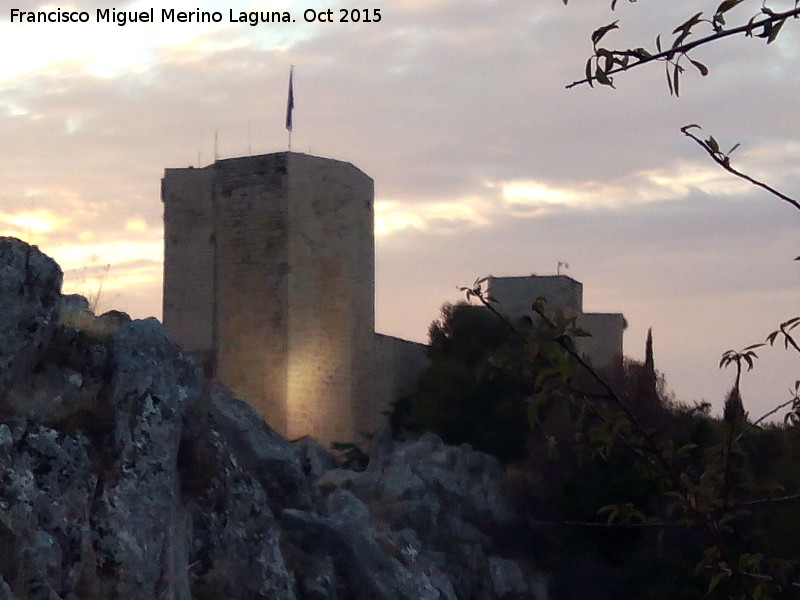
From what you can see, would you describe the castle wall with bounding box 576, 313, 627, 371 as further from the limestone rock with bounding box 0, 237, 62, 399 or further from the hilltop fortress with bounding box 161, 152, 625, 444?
the limestone rock with bounding box 0, 237, 62, 399

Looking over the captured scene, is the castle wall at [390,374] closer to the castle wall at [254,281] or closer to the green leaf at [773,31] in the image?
the castle wall at [254,281]

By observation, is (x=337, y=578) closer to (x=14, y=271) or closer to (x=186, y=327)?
(x=14, y=271)

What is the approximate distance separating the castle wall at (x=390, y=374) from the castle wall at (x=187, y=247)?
3856mm

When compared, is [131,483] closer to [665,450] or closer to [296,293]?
[665,450]

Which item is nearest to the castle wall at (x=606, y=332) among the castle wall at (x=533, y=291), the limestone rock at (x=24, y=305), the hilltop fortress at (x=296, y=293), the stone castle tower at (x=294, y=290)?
the castle wall at (x=533, y=291)

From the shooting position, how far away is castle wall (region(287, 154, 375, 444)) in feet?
73.8

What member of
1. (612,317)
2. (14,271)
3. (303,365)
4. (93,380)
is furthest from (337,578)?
(612,317)

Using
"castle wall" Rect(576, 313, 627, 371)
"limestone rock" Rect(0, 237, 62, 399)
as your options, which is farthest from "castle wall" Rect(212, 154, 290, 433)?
"limestone rock" Rect(0, 237, 62, 399)

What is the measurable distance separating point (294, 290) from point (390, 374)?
134 inches

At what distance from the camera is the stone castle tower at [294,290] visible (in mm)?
22406

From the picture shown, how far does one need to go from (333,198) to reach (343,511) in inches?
500

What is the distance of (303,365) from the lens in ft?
73.7

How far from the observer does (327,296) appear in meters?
22.9

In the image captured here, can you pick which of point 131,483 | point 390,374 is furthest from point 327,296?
point 131,483
